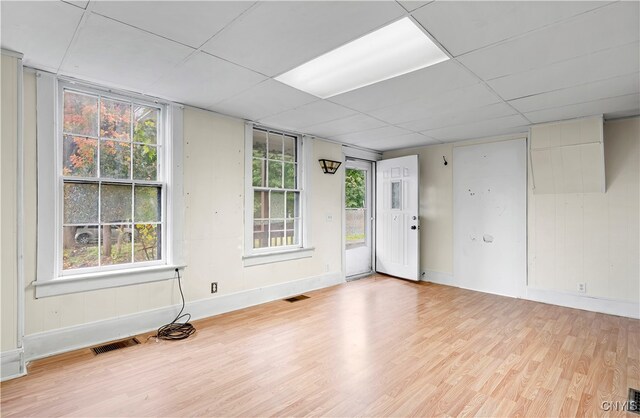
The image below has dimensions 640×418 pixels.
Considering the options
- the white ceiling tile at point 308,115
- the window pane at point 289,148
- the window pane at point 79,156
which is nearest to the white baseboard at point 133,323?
the window pane at point 79,156

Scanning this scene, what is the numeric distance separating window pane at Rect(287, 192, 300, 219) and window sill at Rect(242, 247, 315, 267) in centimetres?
52

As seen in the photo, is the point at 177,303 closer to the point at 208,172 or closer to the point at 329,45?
the point at 208,172

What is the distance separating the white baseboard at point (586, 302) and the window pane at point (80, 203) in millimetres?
5424

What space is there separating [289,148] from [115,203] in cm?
238

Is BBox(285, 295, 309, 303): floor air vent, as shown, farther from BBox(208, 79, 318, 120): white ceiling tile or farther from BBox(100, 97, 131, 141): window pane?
BBox(100, 97, 131, 141): window pane

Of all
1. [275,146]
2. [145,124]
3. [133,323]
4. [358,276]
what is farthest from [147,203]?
[358,276]

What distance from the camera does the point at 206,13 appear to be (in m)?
1.87

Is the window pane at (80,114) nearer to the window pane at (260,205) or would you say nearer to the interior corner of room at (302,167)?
the interior corner of room at (302,167)

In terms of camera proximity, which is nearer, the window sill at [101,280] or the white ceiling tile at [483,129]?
the window sill at [101,280]

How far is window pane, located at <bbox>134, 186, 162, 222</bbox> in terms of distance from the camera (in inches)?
129

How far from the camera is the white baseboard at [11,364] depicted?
7.64ft

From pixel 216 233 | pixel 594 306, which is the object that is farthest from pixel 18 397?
pixel 594 306

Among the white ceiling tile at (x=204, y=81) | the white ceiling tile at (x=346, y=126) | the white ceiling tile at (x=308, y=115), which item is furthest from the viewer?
the white ceiling tile at (x=346, y=126)

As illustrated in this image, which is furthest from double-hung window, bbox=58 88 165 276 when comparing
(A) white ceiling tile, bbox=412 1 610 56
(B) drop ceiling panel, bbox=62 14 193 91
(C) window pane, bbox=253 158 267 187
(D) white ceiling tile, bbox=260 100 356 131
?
(A) white ceiling tile, bbox=412 1 610 56
